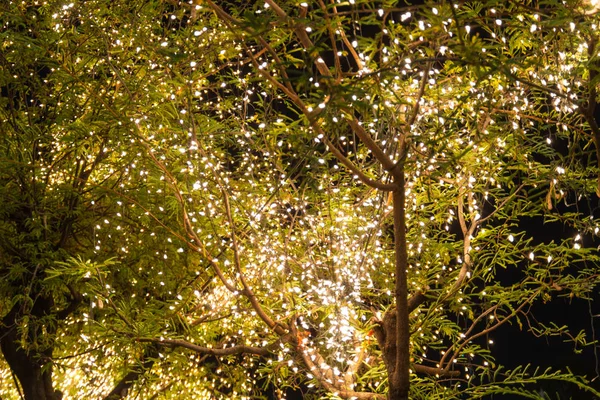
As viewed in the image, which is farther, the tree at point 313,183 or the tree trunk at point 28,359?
the tree trunk at point 28,359

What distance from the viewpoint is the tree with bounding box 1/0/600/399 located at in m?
2.47

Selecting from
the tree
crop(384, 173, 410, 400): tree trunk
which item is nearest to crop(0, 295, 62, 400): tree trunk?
the tree

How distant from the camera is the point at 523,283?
138 inches

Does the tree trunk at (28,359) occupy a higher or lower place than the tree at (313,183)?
lower

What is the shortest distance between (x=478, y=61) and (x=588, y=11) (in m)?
0.79

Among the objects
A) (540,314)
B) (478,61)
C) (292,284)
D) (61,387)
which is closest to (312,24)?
(478,61)

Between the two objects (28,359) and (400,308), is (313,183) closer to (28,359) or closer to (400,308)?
(400,308)

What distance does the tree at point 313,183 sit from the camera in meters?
2.47

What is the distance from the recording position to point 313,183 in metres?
2.21

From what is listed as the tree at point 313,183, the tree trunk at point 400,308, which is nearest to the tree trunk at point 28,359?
the tree at point 313,183

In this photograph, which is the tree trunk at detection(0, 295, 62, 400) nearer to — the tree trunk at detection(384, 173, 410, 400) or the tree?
the tree

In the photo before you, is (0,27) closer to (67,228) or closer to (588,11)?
(67,228)

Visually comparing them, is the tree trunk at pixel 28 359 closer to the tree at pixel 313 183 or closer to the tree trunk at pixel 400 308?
the tree at pixel 313 183

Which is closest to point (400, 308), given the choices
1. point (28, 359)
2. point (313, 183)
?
point (313, 183)
